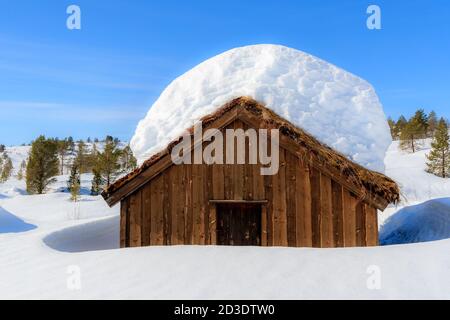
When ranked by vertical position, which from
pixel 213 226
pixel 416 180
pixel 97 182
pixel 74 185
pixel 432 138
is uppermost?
pixel 432 138

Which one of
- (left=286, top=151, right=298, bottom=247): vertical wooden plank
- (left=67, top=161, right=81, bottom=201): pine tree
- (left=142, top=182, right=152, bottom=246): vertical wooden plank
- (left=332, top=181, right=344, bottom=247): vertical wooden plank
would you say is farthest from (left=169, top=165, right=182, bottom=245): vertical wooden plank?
(left=67, top=161, right=81, bottom=201): pine tree

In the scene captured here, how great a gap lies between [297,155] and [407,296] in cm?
338

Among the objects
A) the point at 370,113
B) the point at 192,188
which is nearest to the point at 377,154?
the point at 370,113

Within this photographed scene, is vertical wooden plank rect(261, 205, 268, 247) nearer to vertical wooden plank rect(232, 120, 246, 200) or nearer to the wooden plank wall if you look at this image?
the wooden plank wall

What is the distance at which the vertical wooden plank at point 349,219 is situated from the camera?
6738 millimetres

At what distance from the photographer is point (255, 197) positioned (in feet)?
23.1

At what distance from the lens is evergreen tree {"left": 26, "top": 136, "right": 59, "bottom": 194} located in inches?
1341

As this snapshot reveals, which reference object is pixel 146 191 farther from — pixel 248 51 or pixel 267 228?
pixel 248 51

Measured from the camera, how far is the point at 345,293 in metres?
4.03

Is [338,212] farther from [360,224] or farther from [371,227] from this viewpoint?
[371,227]

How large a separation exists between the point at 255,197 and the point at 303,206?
2.88 feet

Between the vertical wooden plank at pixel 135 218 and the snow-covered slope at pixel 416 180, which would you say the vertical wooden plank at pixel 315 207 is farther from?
the snow-covered slope at pixel 416 180

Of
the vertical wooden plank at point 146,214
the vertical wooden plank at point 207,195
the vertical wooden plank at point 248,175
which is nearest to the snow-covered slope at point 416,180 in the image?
the vertical wooden plank at point 248,175

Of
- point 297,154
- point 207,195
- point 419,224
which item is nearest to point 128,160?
point 419,224
